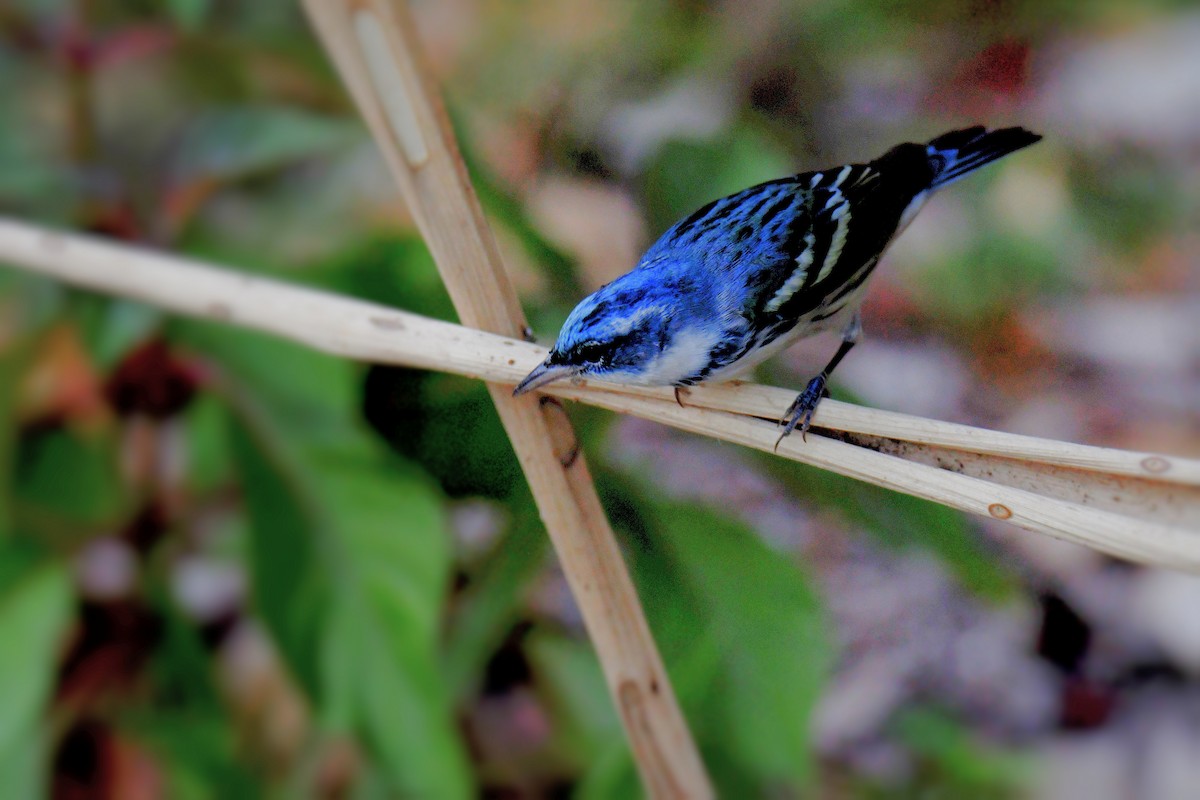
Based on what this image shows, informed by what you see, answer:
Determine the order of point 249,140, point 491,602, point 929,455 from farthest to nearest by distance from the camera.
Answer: point 249,140
point 491,602
point 929,455

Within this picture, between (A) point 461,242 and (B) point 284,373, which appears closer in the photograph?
(A) point 461,242

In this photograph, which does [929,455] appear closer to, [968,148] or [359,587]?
[968,148]

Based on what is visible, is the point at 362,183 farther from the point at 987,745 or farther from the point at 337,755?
the point at 987,745

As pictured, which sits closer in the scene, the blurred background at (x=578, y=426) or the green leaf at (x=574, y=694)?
the blurred background at (x=578, y=426)

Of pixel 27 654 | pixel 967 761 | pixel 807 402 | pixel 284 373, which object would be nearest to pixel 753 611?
pixel 807 402

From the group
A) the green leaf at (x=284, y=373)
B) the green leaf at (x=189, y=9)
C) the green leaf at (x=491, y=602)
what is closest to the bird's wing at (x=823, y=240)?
the green leaf at (x=491, y=602)

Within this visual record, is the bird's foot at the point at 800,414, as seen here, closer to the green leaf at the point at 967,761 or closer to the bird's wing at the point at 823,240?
the bird's wing at the point at 823,240

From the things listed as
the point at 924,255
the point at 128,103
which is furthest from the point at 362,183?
the point at 924,255
